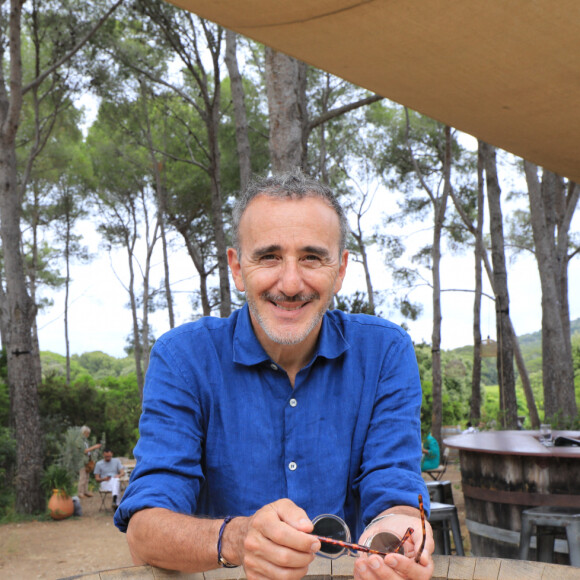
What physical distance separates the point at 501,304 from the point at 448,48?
7.20 meters

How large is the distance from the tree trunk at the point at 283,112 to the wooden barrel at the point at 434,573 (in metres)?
3.76

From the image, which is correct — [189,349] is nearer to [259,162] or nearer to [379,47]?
[379,47]

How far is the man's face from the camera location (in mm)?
1549

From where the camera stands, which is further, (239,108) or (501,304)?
(501,304)

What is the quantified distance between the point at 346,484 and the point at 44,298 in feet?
87.5

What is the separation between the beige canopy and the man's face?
160cm

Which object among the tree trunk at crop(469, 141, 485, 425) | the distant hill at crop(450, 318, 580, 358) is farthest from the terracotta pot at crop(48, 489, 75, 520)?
the distant hill at crop(450, 318, 580, 358)

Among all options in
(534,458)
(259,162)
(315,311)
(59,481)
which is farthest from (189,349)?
(259,162)

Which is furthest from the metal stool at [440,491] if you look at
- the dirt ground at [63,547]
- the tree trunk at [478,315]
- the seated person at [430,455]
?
the tree trunk at [478,315]

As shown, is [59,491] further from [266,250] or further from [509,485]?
[266,250]

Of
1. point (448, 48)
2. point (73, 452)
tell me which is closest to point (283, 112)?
point (448, 48)

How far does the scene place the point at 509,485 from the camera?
4070 mm

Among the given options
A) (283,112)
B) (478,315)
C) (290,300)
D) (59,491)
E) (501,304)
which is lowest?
(59,491)

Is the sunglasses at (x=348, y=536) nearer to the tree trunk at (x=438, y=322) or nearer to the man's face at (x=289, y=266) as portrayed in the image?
the man's face at (x=289, y=266)
